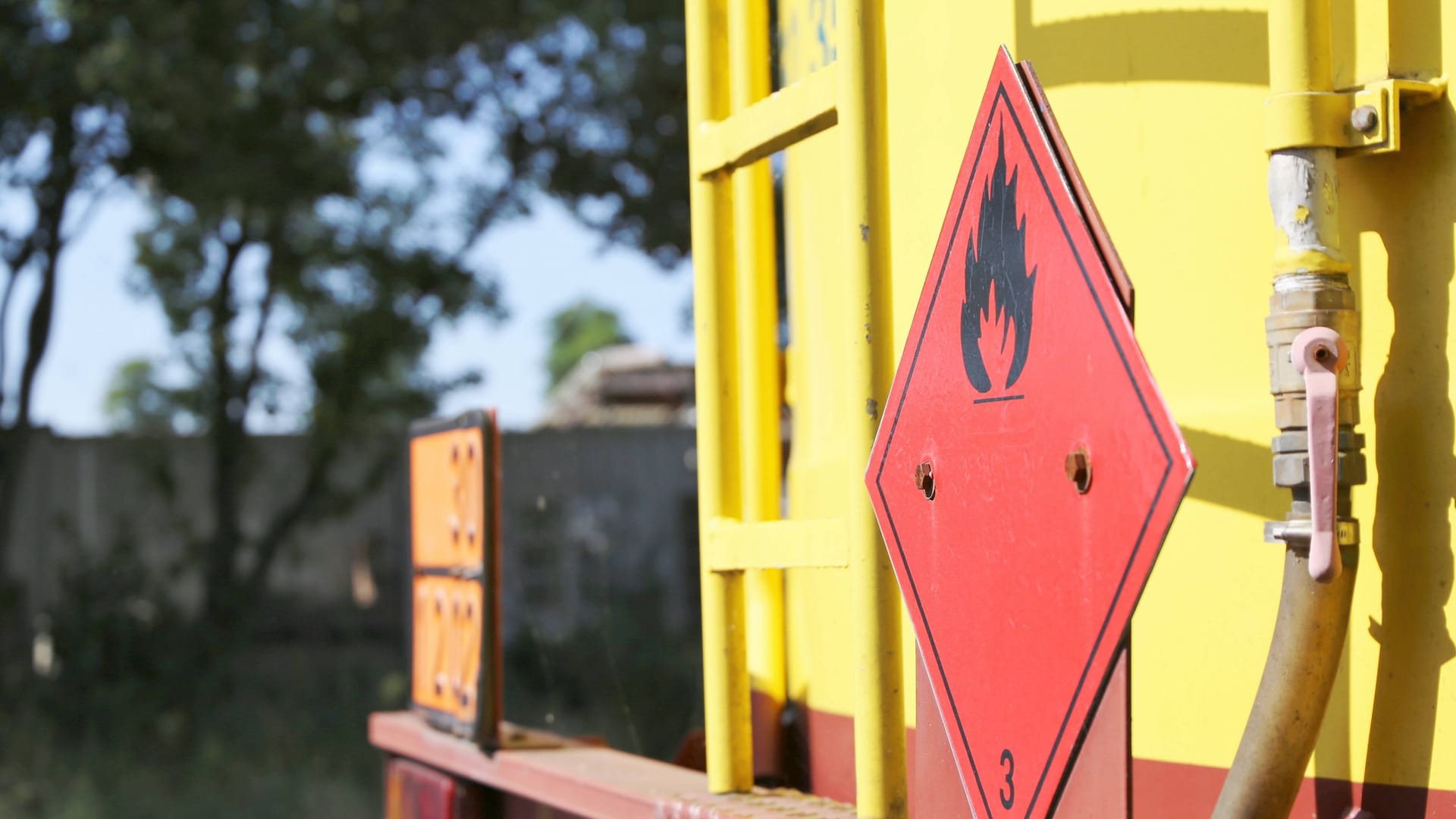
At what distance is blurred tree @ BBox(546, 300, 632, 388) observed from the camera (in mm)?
65625

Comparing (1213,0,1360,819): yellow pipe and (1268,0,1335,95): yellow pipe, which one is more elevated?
(1268,0,1335,95): yellow pipe

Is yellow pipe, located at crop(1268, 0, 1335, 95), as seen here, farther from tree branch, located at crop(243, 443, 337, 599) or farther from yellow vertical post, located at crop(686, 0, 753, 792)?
tree branch, located at crop(243, 443, 337, 599)

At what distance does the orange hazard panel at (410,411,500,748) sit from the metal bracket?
1.55m

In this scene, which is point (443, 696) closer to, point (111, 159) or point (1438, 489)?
point (1438, 489)

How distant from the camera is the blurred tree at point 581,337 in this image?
215 feet

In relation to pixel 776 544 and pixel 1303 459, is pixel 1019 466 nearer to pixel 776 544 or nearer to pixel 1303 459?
pixel 1303 459

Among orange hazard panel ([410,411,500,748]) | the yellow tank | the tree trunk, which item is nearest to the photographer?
the yellow tank

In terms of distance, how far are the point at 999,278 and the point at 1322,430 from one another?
306mm

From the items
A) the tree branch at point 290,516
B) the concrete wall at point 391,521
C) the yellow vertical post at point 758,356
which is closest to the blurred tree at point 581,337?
the concrete wall at point 391,521

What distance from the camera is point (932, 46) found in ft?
6.06

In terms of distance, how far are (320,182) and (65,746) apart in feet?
14.2

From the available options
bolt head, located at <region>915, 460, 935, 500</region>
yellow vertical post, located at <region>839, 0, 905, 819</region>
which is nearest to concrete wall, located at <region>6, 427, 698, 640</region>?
yellow vertical post, located at <region>839, 0, 905, 819</region>

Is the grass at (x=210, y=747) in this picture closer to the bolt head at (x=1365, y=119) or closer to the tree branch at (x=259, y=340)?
the tree branch at (x=259, y=340)

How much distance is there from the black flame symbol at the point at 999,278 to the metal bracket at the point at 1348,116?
0.90 ft
